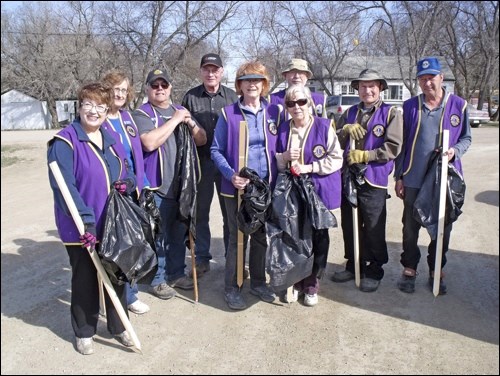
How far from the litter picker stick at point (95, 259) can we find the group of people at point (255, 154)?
0.12m

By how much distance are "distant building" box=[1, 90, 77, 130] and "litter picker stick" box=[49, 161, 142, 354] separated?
36211mm

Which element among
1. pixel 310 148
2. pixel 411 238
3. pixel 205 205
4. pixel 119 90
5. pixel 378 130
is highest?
pixel 119 90

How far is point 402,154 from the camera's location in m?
4.09

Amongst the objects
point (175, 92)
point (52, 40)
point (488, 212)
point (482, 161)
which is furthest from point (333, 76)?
point (488, 212)

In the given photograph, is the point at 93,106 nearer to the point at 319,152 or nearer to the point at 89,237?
the point at 89,237

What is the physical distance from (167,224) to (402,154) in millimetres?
2243

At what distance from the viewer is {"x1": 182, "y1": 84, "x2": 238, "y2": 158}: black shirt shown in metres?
4.34

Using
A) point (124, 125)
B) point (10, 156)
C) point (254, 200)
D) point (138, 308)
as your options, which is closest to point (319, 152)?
point (254, 200)

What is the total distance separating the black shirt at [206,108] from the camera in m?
4.34

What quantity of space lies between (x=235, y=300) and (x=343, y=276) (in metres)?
1.17

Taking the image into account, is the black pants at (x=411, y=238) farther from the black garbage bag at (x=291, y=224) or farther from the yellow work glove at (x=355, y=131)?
the black garbage bag at (x=291, y=224)

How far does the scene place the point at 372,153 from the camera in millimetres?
3869

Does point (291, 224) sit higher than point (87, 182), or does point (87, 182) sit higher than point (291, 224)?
point (87, 182)

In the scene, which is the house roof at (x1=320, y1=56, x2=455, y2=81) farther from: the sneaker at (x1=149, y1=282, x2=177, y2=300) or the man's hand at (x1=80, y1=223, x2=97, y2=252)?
the man's hand at (x1=80, y1=223, x2=97, y2=252)
